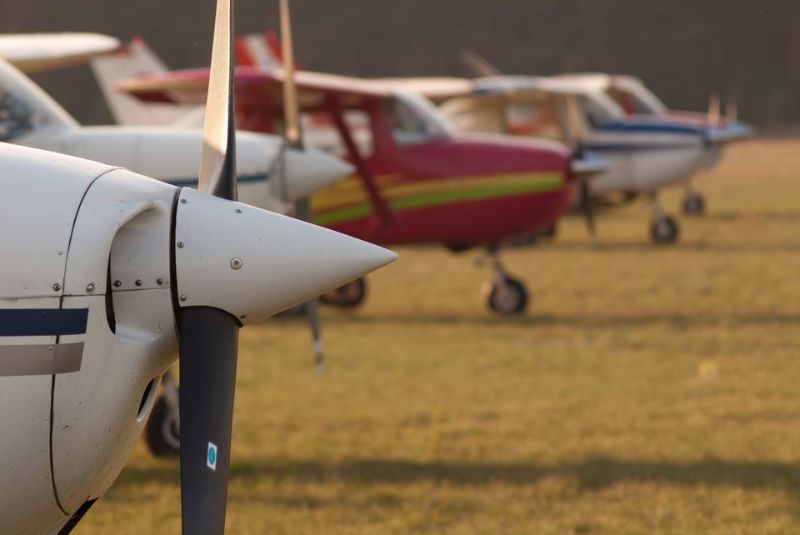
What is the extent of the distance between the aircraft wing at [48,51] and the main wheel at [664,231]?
10.8 m

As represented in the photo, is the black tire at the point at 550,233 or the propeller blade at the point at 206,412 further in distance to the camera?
the black tire at the point at 550,233

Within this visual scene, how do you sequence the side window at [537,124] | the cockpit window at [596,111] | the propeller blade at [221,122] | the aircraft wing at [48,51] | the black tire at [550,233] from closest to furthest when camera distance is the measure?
the propeller blade at [221,122], the aircraft wing at [48,51], the side window at [537,124], the cockpit window at [596,111], the black tire at [550,233]

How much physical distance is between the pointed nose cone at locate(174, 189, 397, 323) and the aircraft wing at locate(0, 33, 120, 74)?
244 inches

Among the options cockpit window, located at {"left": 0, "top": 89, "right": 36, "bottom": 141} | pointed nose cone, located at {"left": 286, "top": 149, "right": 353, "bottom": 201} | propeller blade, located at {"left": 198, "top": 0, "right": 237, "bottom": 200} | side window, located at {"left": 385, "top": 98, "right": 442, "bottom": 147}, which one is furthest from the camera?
side window, located at {"left": 385, "top": 98, "right": 442, "bottom": 147}

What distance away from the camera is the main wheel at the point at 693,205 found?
24609mm

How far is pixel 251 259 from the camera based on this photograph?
4.16 metres

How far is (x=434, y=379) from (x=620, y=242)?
10.6m

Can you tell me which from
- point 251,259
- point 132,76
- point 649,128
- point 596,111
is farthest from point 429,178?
point 251,259

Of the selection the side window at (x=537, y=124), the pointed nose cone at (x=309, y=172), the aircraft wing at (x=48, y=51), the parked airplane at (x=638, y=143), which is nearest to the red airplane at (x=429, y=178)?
the aircraft wing at (x=48, y=51)

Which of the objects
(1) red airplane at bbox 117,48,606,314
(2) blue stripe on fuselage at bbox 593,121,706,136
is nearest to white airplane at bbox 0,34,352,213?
(1) red airplane at bbox 117,48,606,314

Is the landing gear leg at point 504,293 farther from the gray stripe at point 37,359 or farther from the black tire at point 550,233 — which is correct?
the gray stripe at point 37,359

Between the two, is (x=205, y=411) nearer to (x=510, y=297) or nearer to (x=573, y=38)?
(x=510, y=297)

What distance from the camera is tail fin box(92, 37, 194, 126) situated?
16.5m

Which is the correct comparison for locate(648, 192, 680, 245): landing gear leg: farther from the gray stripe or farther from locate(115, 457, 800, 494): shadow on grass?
the gray stripe
